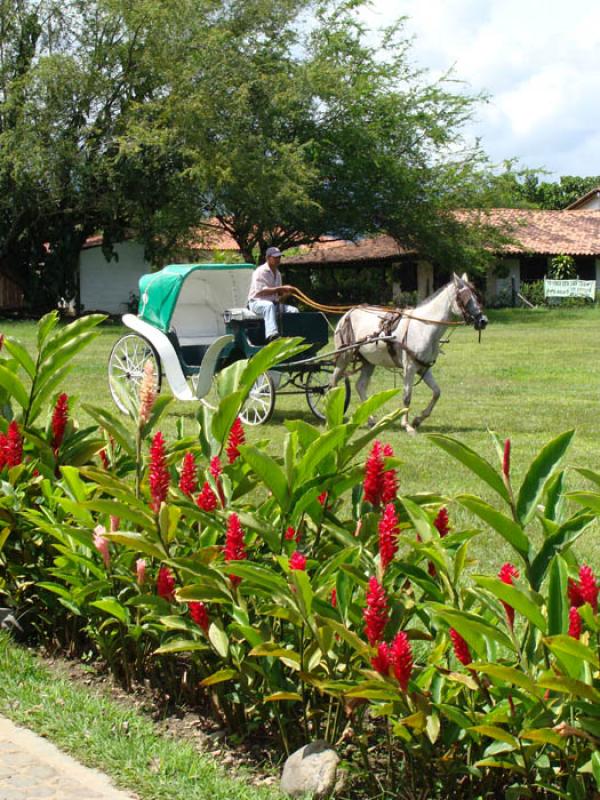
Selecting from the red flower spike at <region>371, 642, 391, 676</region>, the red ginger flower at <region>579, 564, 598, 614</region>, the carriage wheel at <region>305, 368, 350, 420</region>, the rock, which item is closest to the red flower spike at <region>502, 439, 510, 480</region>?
the red ginger flower at <region>579, 564, 598, 614</region>

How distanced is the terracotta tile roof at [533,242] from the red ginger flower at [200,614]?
149 ft

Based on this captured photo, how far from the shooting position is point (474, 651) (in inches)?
114

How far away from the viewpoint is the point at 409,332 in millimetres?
12867

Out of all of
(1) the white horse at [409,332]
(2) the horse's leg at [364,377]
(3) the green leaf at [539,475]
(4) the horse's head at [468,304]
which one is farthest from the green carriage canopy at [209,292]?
(3) the green leaf at [539,475]

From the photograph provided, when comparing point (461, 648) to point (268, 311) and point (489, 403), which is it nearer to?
point (268, 311)

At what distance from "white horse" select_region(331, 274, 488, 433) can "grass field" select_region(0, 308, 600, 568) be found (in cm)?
69

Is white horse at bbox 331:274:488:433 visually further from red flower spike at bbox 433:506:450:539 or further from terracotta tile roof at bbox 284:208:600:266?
terracotta tile roof at bbox 284:208:600:266

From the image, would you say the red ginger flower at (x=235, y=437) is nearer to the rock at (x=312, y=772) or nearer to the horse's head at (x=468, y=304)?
the rock at (x=312, y=772)

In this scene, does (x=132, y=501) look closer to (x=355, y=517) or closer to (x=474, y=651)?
(x=355, y=517)

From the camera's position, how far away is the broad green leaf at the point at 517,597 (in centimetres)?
259

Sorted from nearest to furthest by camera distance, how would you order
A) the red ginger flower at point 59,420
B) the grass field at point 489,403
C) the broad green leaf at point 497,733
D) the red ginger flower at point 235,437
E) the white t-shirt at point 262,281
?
the broad green leaf at point 497,733 → the red ginger flower at point 235,437 → the red ginger flower at point 59,420 → the grass field at point 489,403 → the white t-shirt at point 262,281

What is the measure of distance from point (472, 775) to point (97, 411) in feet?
6.58

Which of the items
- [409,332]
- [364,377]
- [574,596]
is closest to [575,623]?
[574,596]

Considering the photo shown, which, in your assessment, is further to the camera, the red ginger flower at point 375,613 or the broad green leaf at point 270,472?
the broad green leaf at point 270,472
